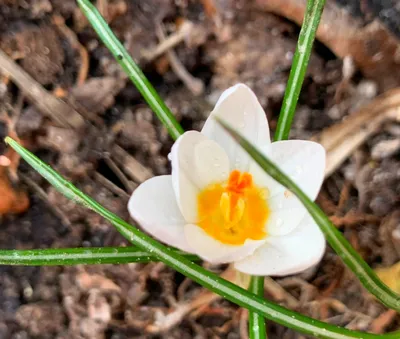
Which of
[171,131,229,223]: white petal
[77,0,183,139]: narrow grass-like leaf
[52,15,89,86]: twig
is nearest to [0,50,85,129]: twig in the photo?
[52,15,89,86]: twig

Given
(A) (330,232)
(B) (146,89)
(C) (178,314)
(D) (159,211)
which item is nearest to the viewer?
(A) (330,232)

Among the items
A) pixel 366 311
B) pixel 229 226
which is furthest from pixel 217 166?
pixel 366 311

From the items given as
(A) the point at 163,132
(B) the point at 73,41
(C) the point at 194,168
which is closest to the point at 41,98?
(B) the point at 73,41

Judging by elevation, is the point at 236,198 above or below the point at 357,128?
below

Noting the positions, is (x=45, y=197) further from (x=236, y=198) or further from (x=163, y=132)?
(x=236, y=198)

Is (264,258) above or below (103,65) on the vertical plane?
below

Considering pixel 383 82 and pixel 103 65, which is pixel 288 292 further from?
pixel 103 65

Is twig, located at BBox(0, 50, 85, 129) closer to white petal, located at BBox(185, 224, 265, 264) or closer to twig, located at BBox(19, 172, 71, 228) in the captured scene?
twig, located at BBox(19, 172, 71, 228)
